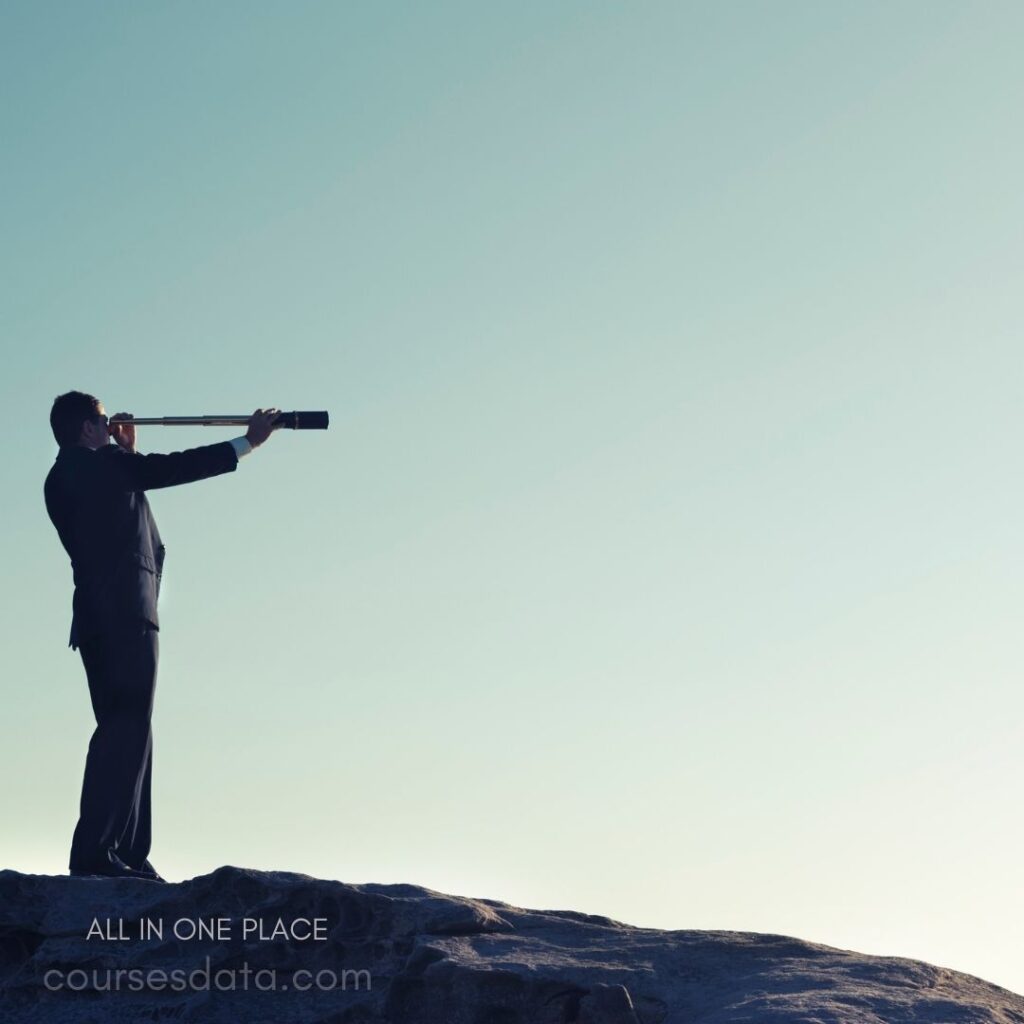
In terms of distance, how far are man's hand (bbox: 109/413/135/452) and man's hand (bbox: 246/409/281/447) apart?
0.79 metres

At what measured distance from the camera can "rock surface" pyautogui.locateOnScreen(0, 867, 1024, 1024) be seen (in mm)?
5805

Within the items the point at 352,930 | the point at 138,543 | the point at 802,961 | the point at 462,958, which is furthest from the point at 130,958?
the point at 802,961

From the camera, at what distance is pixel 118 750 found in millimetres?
8023

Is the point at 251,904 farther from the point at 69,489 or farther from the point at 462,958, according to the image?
the point at 69,489

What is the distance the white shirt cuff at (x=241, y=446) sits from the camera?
8.42 metres

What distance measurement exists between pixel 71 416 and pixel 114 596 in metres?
1.16

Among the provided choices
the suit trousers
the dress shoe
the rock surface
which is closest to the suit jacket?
the suit trousers

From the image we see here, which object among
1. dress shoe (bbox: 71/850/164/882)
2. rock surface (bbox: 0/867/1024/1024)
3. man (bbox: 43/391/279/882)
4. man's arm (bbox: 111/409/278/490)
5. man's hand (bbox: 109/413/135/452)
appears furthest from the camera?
man's hand (bbox: 109/413/135/452)

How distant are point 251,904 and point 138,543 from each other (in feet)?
7.86

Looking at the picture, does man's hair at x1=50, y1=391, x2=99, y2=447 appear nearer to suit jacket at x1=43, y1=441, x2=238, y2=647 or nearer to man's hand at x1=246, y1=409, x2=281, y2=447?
→ suit jacket at x1=43, y1=441, x2=238, y2=647

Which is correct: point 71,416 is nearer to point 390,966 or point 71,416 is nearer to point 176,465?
point 176,465

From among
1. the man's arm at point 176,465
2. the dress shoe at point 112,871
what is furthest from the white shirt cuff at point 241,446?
the dress shoe at point 112,871

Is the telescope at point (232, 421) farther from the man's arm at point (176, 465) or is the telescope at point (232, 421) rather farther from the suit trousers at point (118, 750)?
the suit trousers at point (118, 750)

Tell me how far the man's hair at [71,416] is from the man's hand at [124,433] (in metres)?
0.22
